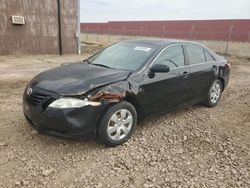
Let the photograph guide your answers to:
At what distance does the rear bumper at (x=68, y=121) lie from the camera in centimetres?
360

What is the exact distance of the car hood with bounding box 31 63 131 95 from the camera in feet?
12.3

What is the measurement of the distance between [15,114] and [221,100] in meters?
4.64

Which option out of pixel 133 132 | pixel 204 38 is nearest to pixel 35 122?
pixel 133 132

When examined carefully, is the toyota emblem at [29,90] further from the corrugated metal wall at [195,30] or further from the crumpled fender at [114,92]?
the corrugated metal wall at [195,30]

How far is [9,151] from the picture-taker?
3895 mm

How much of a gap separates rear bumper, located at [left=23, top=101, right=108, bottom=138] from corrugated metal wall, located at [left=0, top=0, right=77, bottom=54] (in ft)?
35.8

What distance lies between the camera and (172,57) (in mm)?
4980

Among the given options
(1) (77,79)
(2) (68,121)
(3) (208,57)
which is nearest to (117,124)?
(2) (68,121)

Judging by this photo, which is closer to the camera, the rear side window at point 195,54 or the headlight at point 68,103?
the headlight at point 68,103

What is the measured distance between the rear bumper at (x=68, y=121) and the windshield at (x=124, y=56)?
109 cm

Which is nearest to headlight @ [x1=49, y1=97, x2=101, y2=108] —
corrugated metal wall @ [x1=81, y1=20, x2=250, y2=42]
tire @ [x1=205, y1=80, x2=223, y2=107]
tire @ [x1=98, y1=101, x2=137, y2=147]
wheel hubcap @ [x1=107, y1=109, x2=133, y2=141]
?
tire @ [x1=98, y1=101, x2=137, y2=147]

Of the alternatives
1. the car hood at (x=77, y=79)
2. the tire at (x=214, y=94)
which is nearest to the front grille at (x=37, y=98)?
the car hood at (x=77, y=79)

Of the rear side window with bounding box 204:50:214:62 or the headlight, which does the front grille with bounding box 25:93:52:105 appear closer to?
the headlight

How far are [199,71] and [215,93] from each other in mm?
979
